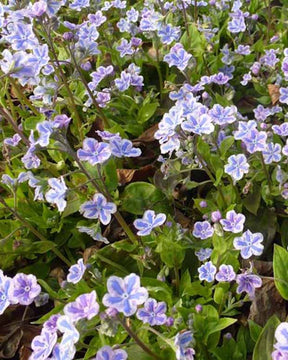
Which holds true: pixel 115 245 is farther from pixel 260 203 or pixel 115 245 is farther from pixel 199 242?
pixel 260 203

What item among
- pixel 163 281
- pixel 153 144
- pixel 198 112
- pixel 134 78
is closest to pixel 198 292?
pixel 163 281

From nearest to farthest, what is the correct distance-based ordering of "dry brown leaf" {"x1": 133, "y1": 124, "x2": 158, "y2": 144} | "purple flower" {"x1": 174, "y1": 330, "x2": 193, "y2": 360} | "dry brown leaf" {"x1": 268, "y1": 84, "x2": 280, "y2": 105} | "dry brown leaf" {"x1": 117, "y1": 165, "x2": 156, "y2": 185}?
1. "purple flower" {"x1": 174, "y1": 330, "x2": 193, "y2": 360}
2. "dry brown leaf" {"x1": 117, "y1": 165, "x2": 156, "y2": 185}
3. "dry brown leaf" {"x1": 133, "y1": 124, "x2": 158, "y2": 144}
4. "dry brown leaf" {"x1": 268, "y1": 84, "x2": 280, "y2": 105}

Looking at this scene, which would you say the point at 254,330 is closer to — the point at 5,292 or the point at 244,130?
the point at 244,130

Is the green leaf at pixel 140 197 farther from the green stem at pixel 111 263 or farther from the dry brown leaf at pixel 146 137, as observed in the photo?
the dry brown leaf at pixel 146 137

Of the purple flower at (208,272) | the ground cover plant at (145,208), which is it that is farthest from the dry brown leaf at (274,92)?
the purple flower at (208,272)

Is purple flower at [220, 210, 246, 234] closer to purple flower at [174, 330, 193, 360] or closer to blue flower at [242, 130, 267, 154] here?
blue flower at [242, 130, 267, 154]

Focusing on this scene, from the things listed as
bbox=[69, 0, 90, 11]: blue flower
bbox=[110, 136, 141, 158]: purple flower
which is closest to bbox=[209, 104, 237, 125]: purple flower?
bbox=[110, 136, 141, 158]: purple flower
